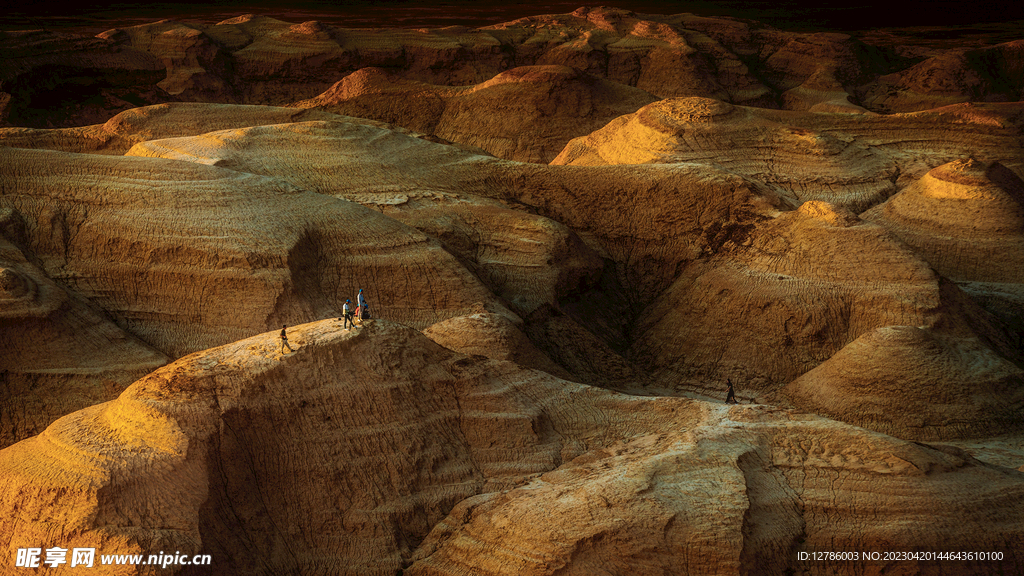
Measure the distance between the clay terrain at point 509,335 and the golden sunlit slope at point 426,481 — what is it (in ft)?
0.14

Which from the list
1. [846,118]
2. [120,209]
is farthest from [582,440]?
[846,118]

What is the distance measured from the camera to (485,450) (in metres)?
14.5

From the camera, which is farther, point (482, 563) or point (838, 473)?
point (838, 473)

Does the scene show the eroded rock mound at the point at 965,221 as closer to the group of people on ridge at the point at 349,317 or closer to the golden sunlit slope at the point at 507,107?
the golden sunlit slope at the point at 507,107

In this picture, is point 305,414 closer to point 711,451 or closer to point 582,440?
point 582,440

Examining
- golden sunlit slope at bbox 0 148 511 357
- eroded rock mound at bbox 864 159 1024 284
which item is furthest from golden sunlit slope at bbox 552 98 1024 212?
golden sunlit slope at bbox 0 148 511 357

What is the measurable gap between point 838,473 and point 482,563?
4684 millimetres

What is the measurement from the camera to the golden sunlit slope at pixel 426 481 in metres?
12.5

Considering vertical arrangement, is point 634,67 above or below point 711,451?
below

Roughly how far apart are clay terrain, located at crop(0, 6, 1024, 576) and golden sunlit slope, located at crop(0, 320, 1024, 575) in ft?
0.14

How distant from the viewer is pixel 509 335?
815 inches

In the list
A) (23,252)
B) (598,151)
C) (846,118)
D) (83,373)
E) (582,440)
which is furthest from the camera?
(846,118)

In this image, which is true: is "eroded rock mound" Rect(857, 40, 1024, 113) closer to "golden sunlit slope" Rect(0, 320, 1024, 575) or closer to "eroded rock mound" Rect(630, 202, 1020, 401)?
"eroded rock mound" Rect(630, 202, 1020, 401)

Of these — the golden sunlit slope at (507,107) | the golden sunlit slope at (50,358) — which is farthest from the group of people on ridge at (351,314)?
the golden sunlit slope at (507,107)
